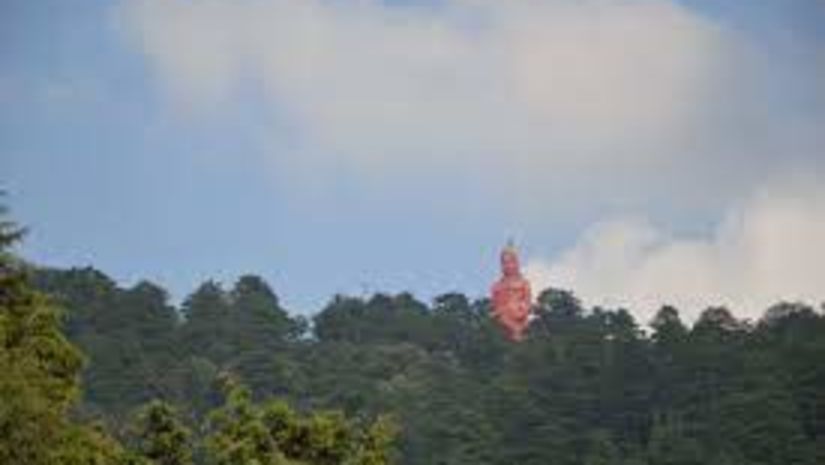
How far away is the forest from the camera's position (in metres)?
82.9

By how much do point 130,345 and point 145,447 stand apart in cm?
7668

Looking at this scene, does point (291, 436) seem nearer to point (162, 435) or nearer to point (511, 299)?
point (162, 435)

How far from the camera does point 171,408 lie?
28688 mm

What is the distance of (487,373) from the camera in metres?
110

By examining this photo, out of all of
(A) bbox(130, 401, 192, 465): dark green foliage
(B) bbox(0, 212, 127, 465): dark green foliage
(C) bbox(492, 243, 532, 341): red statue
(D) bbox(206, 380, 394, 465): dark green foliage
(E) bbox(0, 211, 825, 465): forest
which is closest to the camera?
(B) bbox(0, 212, 127, 465): dark green foliage

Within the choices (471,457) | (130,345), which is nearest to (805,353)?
(471,457)

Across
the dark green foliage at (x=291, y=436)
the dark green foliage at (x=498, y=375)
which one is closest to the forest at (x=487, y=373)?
the dark green foliage at (x=498, y=375)

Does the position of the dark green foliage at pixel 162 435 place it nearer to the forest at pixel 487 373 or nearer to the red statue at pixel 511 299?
the forest at pixel 487 373

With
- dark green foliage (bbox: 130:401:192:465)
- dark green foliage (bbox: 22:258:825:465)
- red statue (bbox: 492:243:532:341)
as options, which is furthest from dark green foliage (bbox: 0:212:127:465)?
red statue (bbox: 492:243:532:341)

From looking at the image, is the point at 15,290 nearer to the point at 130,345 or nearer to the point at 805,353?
the point at 805,353

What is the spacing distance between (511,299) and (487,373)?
27.6m

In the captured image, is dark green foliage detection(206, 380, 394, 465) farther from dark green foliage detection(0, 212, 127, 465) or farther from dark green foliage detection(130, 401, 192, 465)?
dark green foliage detection(0, 212, 127, 465)

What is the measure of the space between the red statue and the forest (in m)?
1.93

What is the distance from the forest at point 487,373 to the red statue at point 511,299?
6.33 feet
